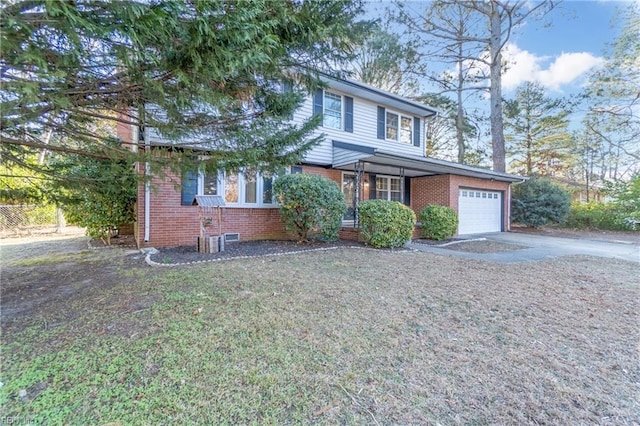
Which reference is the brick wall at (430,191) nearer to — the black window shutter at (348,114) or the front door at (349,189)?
the front door at (349,189)

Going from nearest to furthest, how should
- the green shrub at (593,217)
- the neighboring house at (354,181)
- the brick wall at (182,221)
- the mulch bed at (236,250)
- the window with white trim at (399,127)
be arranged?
1. the mulch bed at (236,250)
2. the brick wall at (182,221)
3. the neighboring house at (354,181)
4. the window with white trim at (399,127)
5. the green shrub at (593,217)

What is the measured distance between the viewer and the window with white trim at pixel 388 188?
490 inches

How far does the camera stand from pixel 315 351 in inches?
100

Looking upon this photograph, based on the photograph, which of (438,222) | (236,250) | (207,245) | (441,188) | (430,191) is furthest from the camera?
(430,191)

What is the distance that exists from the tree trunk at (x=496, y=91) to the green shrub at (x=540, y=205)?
1884 millimetres

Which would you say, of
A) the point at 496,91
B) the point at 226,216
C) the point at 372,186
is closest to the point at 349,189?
the point at 372,186

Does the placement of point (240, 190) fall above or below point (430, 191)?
below

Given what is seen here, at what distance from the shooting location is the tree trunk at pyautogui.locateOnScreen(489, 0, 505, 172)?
1540 cm

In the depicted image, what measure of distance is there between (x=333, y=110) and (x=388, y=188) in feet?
13.9

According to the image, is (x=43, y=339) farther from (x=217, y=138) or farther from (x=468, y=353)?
(x=468, y=353)

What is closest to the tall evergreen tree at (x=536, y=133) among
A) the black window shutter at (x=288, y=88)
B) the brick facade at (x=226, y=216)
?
the brick facade at (x=226, y=216)

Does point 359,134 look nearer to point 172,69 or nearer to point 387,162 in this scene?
point 387,162

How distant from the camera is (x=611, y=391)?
6.97 feet

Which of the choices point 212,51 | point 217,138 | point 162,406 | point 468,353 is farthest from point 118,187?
point 468,353
